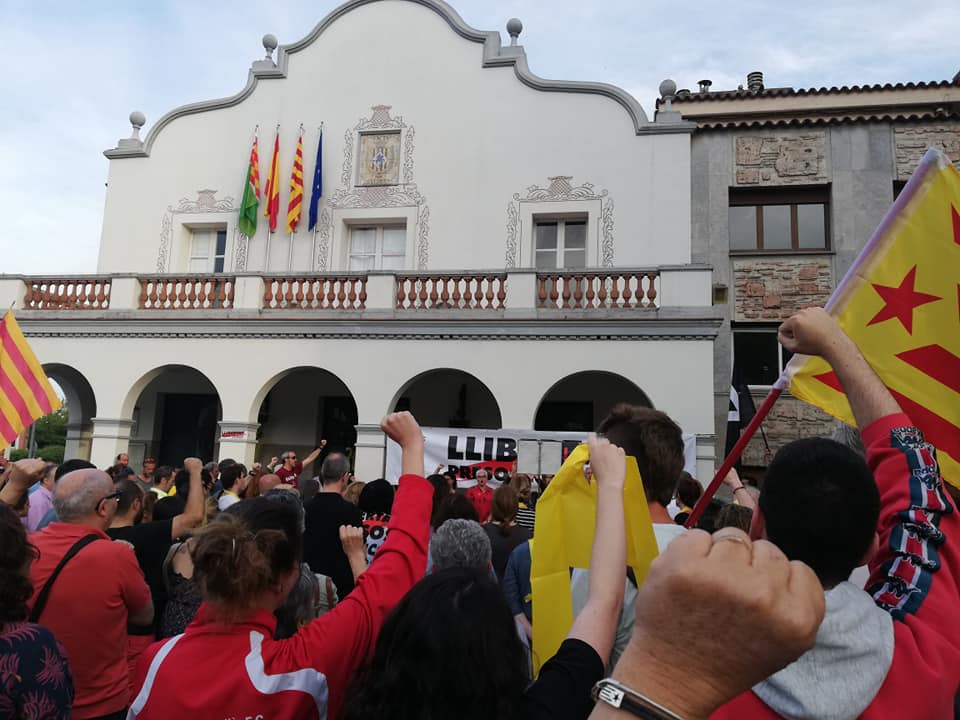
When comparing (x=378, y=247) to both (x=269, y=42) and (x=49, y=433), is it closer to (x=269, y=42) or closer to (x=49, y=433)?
(x=269, y=42)

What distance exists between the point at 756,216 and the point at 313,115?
9.63m

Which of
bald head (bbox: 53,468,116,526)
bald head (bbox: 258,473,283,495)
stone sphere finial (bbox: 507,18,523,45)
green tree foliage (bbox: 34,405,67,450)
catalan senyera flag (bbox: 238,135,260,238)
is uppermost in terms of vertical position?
stone sphere finial (bbox: 507,18,523,45)

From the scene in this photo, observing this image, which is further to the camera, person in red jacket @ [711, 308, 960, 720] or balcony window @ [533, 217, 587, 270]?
balcony window @ [533, 217, 587, 270]

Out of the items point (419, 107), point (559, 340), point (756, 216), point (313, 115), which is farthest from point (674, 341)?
point (313, 115)

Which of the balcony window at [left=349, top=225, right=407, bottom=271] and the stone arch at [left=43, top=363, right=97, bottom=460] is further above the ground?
the balcony window at [left=349, top=225, right=407, bottom=271]

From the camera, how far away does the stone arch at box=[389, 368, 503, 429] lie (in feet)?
48.2

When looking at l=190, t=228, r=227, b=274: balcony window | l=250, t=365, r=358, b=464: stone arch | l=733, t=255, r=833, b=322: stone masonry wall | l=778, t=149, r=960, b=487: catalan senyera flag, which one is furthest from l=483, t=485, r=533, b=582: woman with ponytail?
l=190, t=228, r=227, b=274: balcony window

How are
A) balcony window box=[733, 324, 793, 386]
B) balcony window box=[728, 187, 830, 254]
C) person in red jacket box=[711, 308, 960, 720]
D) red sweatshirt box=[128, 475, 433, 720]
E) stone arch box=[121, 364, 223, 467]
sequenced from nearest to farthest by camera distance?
person in red jacket box=[711, 308, 960, 720] < red sweatshirt box=[128, 475, 433, 720] < balcony window box=[733, 324, 793, 386] < balcony window box=[728, 187, 830, 254] < stone arch box=[121, 364, 223, 467]

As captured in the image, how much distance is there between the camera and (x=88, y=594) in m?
2.92

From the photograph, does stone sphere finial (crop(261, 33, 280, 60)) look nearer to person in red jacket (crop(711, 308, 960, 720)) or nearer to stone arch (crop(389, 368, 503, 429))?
stone arch (crop(389, 368, 503, 429))

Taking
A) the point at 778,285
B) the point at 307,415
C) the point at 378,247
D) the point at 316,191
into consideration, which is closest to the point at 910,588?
the point at 778,285

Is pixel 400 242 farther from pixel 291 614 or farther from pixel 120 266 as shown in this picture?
pixel 291 614

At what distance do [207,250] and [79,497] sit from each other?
14.0 metres

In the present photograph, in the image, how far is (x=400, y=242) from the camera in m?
15.3
